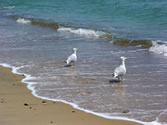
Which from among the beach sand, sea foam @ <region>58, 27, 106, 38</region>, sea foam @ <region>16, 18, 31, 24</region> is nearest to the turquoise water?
sea foam @ <region>58, 27, 106, 38</region>

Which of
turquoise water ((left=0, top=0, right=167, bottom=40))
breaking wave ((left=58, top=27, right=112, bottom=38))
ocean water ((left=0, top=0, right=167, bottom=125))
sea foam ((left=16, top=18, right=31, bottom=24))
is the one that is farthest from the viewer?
sea foam ((left=16, top=18, right=31, bottom=24))

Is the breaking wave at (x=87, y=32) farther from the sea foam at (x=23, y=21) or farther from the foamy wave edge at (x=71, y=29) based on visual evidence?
the sea foam at (x=23, y=21)

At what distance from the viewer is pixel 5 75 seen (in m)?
9.99

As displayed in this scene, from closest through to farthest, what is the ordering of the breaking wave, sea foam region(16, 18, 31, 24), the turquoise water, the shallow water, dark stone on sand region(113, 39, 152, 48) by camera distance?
1. the shallow water
2. dark stone on sand region(113, 39, 152, 48)
3. the breaking wave
4. the turquoise water
5. sea foam region(16, 18, 31, 24)

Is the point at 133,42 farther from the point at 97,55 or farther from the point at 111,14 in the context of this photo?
the point at 111,14

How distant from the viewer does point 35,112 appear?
283 inches

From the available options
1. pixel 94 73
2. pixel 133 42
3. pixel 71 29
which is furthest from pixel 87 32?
pixel 94 73

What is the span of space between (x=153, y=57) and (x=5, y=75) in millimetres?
3892

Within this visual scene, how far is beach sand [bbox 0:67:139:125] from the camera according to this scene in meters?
6.68

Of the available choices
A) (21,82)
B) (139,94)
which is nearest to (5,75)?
(21,82)

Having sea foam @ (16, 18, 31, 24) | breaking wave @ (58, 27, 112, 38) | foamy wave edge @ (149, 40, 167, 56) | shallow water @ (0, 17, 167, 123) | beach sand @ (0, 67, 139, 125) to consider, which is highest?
sea foam @ (16, 18, 31, 24)

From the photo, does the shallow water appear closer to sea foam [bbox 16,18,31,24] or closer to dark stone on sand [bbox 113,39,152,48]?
dark stone on sand [bbox 113,39,152,48]

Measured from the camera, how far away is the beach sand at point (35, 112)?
668 cm

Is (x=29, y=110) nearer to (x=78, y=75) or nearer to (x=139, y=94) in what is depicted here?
(x=139, y=94)
